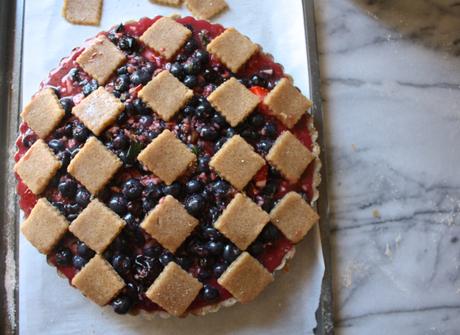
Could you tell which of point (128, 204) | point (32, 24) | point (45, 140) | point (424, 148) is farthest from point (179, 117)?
point (424, 148)

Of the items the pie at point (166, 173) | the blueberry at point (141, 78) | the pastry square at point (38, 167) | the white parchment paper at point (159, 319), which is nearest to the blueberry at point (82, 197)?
the pie at point (166, 173)

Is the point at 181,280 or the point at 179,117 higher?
the point at 179,117

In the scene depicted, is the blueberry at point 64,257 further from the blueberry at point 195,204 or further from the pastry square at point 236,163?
the pastry square at point 236,163

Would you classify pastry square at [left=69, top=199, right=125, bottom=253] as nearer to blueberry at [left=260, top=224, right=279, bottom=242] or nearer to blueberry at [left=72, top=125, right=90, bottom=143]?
blueberry at [left=72, top=125, right=90, bottom=143]

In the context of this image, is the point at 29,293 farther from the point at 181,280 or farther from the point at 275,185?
the point at 275,185

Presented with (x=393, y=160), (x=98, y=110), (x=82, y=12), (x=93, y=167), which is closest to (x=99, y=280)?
(x=93, y=167)

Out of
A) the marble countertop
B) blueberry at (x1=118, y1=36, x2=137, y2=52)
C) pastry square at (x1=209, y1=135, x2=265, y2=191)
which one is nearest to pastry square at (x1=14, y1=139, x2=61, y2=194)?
blueberry at (x1=118, y1=36, x2=137, y2=52)
